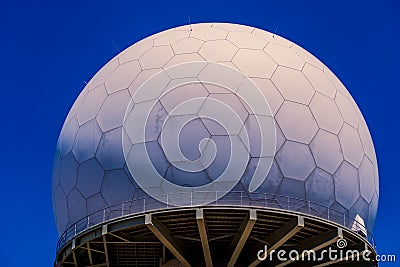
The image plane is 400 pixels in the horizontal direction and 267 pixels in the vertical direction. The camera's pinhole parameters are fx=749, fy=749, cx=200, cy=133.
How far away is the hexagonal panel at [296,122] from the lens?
17531 millimetres

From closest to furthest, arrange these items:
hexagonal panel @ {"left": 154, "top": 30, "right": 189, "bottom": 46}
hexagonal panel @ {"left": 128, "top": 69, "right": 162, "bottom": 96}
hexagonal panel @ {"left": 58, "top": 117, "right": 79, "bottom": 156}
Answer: hexagonal panel @ {"left": 128, "top": 69, "right": 162, "bottom": 96}
hexagonal panel @ {"left": 58, "top": 117, "right": 79, "bottom": 156}
hexagonal panel @ {"left": 154, "top": 30, "right": 189, "bottom": 46}

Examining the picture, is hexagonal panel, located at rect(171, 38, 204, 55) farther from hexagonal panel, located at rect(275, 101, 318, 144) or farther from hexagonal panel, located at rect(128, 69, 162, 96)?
hexagonal panel, located at rect(275, 101, 318, 144)

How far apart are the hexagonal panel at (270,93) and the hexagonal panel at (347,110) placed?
79.8 inches

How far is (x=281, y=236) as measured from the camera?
17.4m

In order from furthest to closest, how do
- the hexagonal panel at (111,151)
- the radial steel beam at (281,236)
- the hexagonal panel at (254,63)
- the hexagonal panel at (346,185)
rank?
the hexagonal panel at (254,63)
the hexagonal panel at (346,185)
the hexagonal panel at (111,151)
the radial steel beam at (281,236)

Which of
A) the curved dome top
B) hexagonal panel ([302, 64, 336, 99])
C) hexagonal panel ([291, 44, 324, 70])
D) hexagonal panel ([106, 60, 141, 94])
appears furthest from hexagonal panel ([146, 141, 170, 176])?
hexagonal panel ([291, 44, 324, 70])

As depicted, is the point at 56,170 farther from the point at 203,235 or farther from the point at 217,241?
the point at 203,235

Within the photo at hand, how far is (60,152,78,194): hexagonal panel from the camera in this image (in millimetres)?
18594

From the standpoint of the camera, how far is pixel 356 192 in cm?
1853

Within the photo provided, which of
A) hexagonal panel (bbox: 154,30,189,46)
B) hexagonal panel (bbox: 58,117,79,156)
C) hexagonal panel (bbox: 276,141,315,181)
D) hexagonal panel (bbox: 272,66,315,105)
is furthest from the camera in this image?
hexagonal panel (bbox: 154,30,189,46)

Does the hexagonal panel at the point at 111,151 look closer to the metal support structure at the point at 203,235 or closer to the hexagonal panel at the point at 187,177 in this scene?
the hexagonal panel at the point at 187,177

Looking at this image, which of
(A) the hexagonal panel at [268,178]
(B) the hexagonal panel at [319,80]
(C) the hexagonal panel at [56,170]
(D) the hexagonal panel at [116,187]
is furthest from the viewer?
(C) the hexagonal panel at [56,170]

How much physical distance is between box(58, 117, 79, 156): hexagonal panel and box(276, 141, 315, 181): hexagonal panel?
5.44 metres

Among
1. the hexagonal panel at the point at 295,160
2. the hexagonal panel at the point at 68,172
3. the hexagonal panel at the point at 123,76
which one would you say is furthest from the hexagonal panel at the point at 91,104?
the hexagonal panel at the point at 295,160
